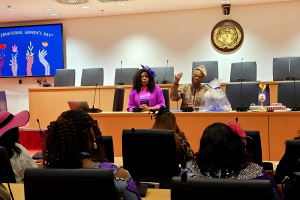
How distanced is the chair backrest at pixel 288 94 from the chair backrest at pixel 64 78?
4.41 metres

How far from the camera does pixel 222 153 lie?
1341 mm

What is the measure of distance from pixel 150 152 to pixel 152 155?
0.08 feet

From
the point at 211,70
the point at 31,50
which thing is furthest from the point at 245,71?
the point at 31,50

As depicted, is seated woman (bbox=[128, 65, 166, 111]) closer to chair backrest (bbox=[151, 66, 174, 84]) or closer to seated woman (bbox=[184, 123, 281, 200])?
→ chair backrest (bbox=[151, 66, 174, 84])

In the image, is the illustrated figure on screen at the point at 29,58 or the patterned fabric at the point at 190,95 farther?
the illustrated figure on screen at the point at 29,58

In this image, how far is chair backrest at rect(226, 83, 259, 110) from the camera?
4.56 meters

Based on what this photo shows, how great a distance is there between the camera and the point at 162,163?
2057 millimetres

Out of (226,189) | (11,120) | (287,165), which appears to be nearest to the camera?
(226,189)

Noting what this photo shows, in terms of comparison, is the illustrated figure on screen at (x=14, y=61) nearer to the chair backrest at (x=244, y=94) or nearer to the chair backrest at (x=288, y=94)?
the chair backrest at (x=244, y=94)

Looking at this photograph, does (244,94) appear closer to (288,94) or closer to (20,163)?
(288,94)

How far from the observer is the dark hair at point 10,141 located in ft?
6.06

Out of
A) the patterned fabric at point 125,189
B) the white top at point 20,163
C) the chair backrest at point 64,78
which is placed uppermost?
the chair backrest at point 64,78

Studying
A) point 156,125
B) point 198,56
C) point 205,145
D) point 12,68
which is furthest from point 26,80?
point 205,145

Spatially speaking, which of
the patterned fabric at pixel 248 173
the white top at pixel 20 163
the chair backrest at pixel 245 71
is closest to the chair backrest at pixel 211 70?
the chair backrest at pixel 245 71
